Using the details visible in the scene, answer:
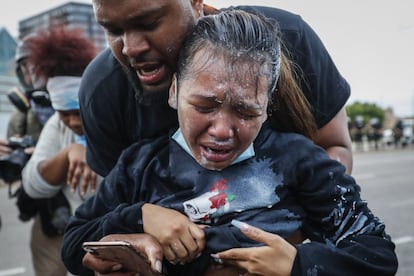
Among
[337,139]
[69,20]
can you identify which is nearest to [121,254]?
[337,139]

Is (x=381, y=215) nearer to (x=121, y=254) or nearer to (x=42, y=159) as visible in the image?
(x=42, y=159)

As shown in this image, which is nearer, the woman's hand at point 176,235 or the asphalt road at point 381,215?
the woman's hand at point 176,235

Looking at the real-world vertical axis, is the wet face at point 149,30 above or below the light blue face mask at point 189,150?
above

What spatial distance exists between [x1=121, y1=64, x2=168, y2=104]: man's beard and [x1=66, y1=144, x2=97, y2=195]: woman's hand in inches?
30.2

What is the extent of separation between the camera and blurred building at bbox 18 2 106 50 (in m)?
2.73

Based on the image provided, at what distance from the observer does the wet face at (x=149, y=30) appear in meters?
1.43

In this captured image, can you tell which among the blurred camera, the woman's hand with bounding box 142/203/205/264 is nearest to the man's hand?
the blurred camera

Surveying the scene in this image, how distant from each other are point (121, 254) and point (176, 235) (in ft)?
0.45

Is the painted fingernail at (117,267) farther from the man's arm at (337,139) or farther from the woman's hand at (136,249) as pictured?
the man's arm at (337,139)

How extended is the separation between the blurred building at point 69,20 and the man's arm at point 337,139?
4.26 feet

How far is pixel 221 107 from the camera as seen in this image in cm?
131

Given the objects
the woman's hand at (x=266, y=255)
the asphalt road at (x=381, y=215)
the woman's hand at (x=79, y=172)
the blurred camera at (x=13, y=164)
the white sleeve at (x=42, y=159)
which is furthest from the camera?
the asphalt road at (x=381, y=215)

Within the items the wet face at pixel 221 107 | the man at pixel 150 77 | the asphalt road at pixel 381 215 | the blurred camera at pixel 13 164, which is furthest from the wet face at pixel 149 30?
the asphalt road at pixel 381 215

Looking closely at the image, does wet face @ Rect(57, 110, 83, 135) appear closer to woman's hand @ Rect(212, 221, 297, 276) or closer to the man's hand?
the man's hand
